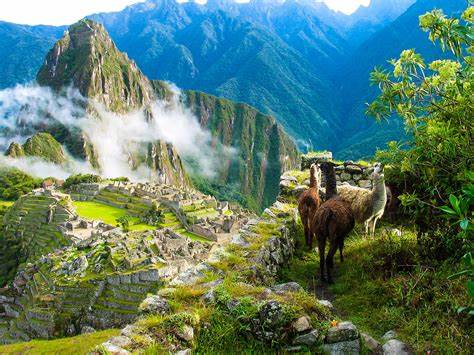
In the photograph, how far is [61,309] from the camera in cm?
3678

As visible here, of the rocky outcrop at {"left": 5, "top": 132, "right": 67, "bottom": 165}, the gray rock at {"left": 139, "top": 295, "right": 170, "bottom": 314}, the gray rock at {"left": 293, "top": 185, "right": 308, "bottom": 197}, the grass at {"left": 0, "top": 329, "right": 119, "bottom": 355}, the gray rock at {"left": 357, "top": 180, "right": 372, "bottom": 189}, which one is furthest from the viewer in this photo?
the rocky outcrop at {"left": 5, "top": 132, "right": 67, "bottom": 165}

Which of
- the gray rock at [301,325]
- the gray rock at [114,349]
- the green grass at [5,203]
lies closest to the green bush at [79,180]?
the green grass at [5,203]

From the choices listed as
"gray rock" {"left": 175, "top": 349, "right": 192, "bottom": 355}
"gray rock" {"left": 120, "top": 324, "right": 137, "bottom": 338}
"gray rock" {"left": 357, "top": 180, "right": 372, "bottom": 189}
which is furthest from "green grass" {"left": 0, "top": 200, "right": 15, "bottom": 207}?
"gray rock" {"left": 175, "top": 349, "right": 192, "bottom": 355}

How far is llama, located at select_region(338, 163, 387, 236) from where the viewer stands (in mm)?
9125

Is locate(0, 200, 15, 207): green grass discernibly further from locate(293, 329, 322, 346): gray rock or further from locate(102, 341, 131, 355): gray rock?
locate(293, 329, 322, 346): gray rock

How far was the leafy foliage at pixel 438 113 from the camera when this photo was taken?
17.1 ft

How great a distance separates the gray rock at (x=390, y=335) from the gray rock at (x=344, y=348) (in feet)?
2.26

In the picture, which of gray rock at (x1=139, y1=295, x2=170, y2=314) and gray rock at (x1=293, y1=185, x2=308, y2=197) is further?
gray rock at (x1=293, y1=185, x2=308, y2=197)

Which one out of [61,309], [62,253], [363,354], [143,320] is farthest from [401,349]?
[62,253]

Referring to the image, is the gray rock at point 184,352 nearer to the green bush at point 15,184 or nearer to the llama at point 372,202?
the llama at point 372,202

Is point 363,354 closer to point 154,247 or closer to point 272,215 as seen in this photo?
point 272,215

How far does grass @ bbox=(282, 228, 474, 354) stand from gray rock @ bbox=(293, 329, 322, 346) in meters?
1.12

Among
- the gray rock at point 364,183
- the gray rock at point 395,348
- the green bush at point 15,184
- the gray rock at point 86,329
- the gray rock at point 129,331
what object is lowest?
the gray rock at point 86,329

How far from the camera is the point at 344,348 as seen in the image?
4852 mm
